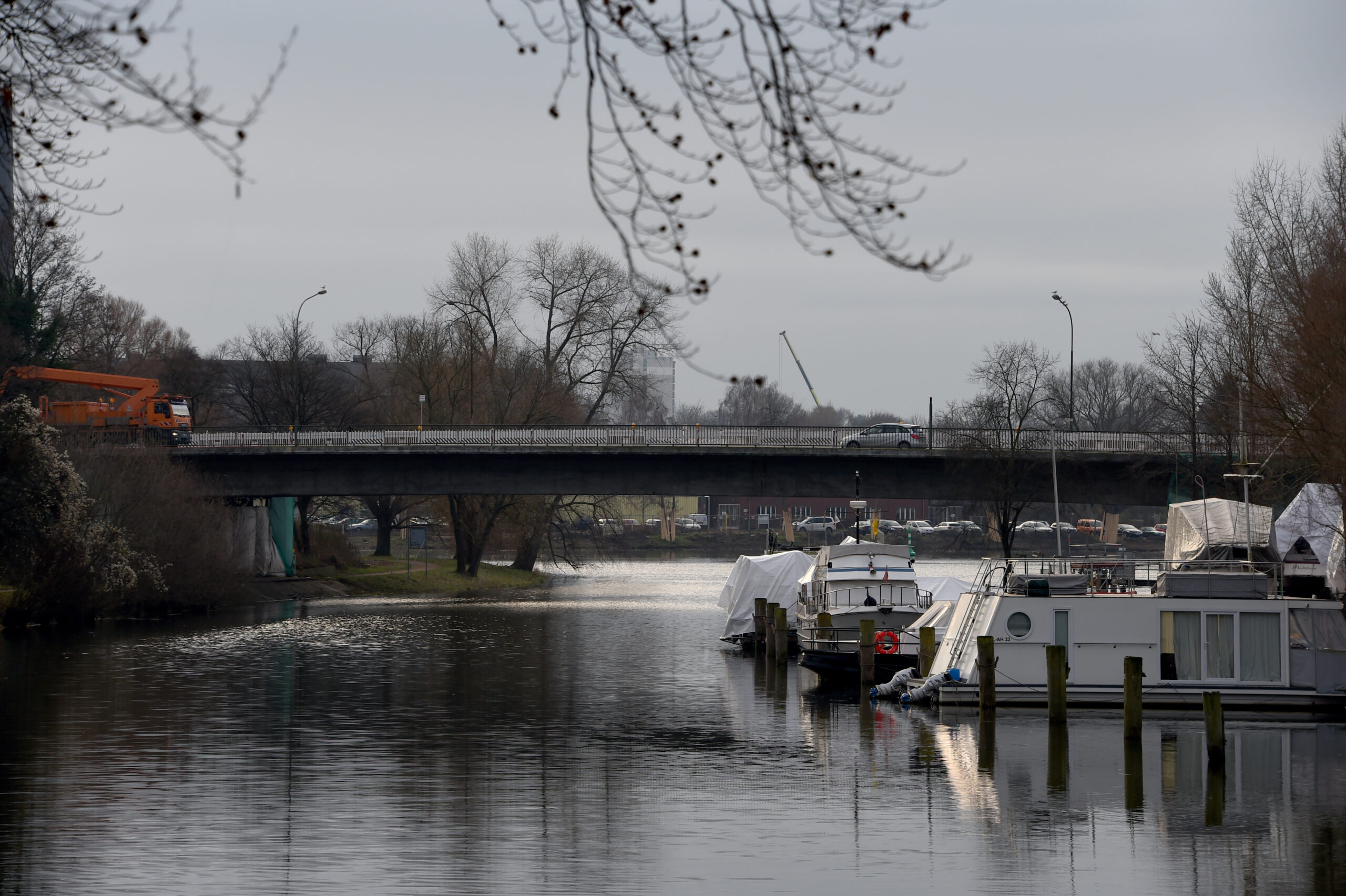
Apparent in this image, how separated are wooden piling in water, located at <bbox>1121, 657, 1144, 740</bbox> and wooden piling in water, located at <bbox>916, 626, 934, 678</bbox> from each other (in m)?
8.12

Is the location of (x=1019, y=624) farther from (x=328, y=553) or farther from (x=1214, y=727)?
(x=328, y=553)

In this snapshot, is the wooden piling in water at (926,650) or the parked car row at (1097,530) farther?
the parked car row at (1097,530)

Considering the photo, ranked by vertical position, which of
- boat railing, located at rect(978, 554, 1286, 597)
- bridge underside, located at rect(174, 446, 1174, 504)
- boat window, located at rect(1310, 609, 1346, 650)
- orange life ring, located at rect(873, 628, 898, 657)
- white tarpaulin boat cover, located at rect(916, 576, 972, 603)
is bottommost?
orange life ring, located at rect(873, 628, 898, 657)

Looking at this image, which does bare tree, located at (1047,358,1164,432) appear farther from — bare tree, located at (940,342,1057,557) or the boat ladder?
the boat ladder

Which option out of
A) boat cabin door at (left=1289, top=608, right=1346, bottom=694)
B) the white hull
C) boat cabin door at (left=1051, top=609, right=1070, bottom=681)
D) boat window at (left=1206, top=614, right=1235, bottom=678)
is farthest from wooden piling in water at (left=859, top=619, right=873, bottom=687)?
boat cabin door at (left=1289, top=608, right=1346, bottom=694)

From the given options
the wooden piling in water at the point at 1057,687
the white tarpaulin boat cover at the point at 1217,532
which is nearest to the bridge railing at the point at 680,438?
the white tarpaulin boat cover at the point at 1217,532

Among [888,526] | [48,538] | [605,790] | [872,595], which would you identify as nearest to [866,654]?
[872,595]

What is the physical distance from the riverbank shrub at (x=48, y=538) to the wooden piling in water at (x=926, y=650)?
29.0m

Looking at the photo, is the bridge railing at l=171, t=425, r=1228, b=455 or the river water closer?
the river water

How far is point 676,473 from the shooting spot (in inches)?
2557

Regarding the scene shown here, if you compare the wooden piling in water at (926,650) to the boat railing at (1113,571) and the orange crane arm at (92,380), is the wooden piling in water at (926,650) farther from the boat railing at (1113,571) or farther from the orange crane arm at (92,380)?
the orange crane arm at (92,380)

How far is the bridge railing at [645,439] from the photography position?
62750 mm

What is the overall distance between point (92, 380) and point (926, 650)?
1840 inches

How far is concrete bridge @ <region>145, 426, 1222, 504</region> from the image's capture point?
2491 inches
